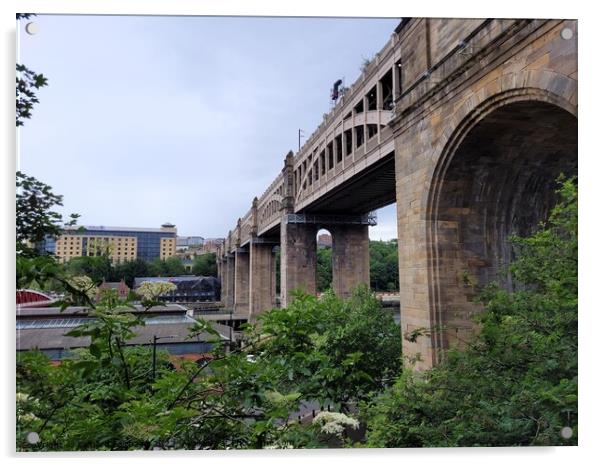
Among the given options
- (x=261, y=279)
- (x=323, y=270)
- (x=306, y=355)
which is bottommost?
(x=261, y=279)

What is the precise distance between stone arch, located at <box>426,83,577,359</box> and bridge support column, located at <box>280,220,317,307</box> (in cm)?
1943

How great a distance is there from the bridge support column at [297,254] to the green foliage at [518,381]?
21664mm

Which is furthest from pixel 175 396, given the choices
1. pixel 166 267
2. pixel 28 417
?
pixel 166 267

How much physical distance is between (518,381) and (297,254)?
22772 mm

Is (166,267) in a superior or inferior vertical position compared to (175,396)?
superior

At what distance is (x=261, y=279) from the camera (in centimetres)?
3916

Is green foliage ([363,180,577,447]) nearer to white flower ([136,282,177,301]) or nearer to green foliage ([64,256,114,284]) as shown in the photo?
white flower ([136,282,177,301])

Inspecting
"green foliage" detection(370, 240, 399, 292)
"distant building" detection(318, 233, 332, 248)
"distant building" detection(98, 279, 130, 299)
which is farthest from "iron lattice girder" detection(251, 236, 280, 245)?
"distant building" detection(98, 279, 130, 299)

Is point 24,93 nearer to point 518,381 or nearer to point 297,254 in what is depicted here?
point 518,381

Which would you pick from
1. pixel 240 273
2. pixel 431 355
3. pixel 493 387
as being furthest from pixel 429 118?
pixel 240 273

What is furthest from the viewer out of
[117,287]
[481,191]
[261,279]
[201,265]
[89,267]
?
[261,279]

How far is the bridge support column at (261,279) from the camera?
3928 cm

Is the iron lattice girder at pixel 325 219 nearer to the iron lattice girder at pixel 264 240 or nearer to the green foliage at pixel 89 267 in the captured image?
the iron lattice girder at pixel 264 240

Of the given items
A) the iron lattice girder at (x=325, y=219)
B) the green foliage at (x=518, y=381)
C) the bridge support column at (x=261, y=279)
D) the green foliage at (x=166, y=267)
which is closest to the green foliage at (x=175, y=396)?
the green foliage at (x=518, y=381)
